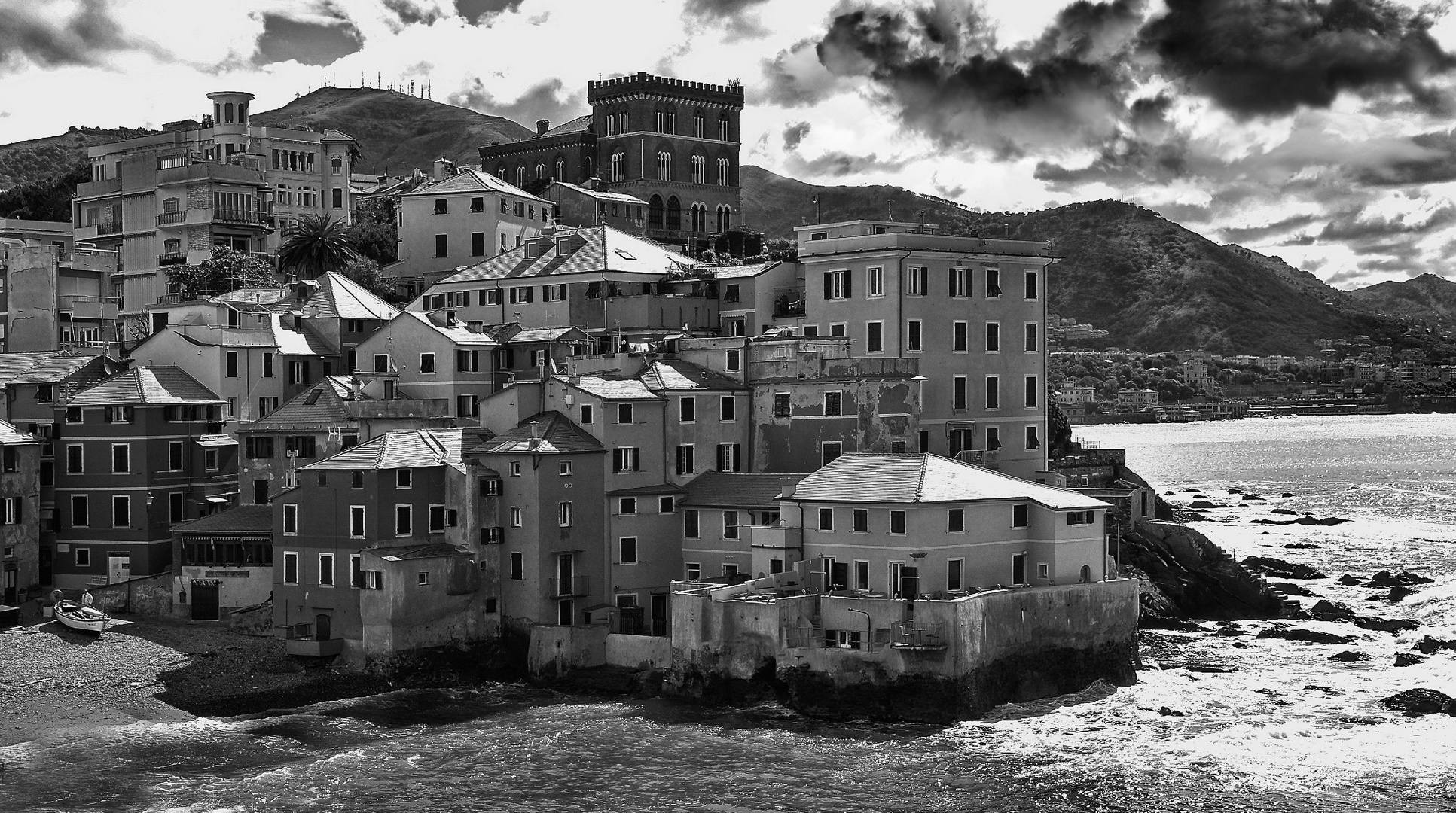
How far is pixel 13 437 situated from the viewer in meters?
83.1

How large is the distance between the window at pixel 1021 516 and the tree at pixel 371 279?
51.5m

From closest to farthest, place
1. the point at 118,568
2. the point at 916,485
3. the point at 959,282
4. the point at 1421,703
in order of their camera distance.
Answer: the point at 916,485 < the point at 1421,703 < the point at 118,568 < the point at 959,282

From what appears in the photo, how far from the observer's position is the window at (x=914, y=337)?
86625mm

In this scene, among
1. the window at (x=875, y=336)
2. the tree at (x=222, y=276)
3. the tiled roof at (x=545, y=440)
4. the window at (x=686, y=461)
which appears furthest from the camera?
the tree at (x=222, y=276)

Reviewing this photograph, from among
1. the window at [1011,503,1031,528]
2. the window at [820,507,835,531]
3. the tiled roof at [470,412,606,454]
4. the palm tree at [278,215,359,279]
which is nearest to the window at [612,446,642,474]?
the tiled roof at [470,412,606,454]

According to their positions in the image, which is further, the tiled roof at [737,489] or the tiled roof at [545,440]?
the tiled roof at [737,489]

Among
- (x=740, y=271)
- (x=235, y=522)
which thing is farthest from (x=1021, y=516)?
(x=235, y=522)

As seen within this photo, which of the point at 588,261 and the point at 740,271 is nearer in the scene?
the point at 740,271

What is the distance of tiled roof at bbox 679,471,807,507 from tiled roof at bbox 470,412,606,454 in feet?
16.0

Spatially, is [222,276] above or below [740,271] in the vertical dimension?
above

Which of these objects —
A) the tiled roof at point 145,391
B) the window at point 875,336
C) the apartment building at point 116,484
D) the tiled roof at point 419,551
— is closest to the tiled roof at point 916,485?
the window at point 875,336

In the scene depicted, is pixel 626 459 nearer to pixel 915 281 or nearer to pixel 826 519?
pixel 826 519

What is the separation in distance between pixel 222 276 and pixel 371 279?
29.2 feet

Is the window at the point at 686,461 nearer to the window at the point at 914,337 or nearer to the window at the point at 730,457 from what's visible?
the window at the point at 730,457
